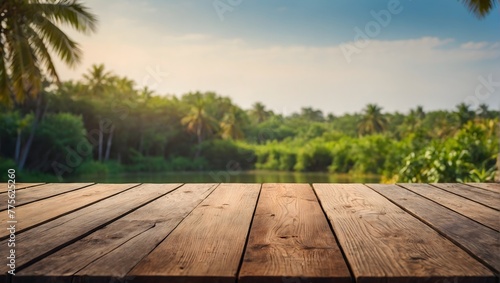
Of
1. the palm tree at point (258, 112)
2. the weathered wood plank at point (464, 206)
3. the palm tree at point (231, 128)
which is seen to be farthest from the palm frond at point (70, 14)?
the palm tree at point (258, 112)

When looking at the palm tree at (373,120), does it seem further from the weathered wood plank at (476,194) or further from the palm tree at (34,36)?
the weathered wood plank at (476,194)

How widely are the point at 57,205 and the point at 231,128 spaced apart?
4647 centimetres

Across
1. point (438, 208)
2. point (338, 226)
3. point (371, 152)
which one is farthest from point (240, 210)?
point (371, 152)

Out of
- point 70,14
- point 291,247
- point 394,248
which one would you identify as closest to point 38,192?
point 291,247

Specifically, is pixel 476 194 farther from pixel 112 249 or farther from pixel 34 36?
pixel 34 36

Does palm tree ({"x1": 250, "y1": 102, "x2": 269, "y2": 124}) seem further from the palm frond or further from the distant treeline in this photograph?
the palm frond

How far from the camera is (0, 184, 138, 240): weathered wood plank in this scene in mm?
1449

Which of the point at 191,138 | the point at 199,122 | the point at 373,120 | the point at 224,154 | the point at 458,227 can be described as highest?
the point at 373,120

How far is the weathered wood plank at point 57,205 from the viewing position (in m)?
1.45

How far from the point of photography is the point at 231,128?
48.2 metres

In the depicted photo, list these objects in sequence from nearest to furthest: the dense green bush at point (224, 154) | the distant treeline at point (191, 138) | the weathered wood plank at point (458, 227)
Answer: the weathered wood plank at point (458, 227)
the distant treeline at point (191, 138)
the dense green bush at point (224, 154)

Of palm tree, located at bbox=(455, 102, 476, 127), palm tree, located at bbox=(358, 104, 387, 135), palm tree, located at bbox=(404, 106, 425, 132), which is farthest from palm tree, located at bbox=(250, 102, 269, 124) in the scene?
palm tree, located at bbox=(455, 102, 476, 127)

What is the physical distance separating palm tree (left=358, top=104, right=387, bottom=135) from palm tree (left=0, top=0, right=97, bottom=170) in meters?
44.6

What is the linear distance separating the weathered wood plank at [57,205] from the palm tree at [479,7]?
4.86 meters
